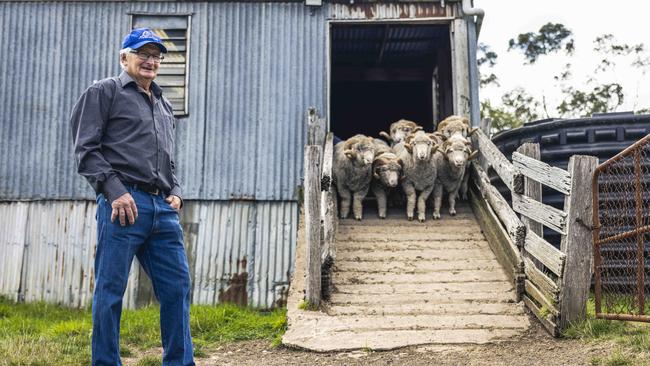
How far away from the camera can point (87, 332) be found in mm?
7090

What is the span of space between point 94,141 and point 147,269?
0.87 metres

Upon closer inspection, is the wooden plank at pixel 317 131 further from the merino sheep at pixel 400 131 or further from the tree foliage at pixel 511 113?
the tree foliage at pixel 511 113

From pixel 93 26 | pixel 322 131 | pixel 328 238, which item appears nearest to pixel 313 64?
pixel 322 131

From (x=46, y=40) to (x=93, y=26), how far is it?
0.81 m

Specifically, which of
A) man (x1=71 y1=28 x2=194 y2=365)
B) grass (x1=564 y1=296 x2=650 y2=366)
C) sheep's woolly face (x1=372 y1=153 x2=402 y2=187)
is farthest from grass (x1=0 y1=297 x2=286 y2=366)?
grass (x1=564 y1=296 x2=650 y2=366)

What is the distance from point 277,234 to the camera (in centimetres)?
1019

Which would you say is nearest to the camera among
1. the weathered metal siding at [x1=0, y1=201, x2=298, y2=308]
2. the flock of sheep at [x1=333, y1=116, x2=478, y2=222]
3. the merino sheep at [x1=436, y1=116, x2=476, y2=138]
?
the flock of sheep at [x1=333, y1=116, x2=478, y2=222]

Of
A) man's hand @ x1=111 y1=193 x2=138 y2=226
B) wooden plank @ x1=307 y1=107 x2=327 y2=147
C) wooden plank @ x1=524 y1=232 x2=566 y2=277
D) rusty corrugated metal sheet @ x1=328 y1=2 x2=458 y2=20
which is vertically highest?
rusty corrugated metal sheet @ x1=328 y1=2 x2=458 y2=20

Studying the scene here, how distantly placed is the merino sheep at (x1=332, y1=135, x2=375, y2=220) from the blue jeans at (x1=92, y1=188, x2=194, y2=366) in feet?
15.2

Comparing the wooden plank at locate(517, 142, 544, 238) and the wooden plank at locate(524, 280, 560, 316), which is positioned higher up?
the wooden plank at locate(517, 142, 544, 238)

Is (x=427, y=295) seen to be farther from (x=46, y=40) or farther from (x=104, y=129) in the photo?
(x=46, y=40)

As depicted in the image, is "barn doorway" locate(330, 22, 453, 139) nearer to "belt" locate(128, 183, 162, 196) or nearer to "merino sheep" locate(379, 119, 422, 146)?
"merino sheep" locate(379, 119, 422, 146)

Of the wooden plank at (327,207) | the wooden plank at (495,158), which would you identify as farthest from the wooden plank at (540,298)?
the wooden plank at (327,207)

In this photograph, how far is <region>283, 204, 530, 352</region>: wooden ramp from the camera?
6.04 metres
